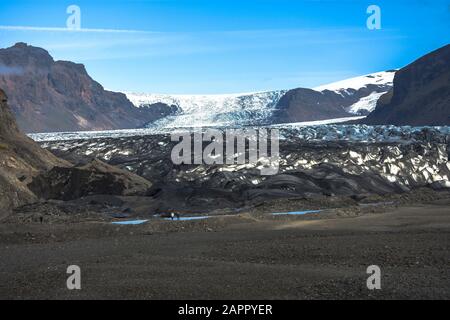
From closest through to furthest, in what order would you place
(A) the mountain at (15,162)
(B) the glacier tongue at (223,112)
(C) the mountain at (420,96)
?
(A) the mountain at (15,162) → (C) the mountain at (420,96) → (B) the glacier tongue at (223,112)

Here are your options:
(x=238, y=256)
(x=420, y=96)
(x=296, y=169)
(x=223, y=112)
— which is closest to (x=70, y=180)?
(x=296, y=169)

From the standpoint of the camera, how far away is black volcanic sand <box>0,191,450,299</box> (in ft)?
31.1

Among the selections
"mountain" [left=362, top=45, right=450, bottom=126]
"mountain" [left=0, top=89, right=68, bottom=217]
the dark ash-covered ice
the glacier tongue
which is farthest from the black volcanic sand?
the glacier tongue

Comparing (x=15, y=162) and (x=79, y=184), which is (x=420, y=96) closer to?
(x=15, y=162)

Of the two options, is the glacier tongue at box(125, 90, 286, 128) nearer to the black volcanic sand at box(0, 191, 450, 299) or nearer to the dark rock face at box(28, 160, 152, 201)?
the dark rock face at box(28, 160, 152, 201)

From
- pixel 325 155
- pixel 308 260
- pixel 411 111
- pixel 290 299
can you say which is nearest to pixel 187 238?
pixel 308 260

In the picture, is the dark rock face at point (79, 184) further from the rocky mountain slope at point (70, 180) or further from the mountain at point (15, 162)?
the mountain at point (15, 162)

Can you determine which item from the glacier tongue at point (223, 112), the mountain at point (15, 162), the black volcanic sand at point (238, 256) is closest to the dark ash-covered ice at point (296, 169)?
the mountain at point (15, 162)

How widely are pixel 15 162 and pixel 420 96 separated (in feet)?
394

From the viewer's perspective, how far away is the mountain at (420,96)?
4983 inches


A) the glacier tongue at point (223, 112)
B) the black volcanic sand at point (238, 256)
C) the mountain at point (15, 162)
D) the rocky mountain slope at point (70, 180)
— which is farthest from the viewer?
the glacier tongue at point (223, 112)

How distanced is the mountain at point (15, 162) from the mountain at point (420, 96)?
9291cm
